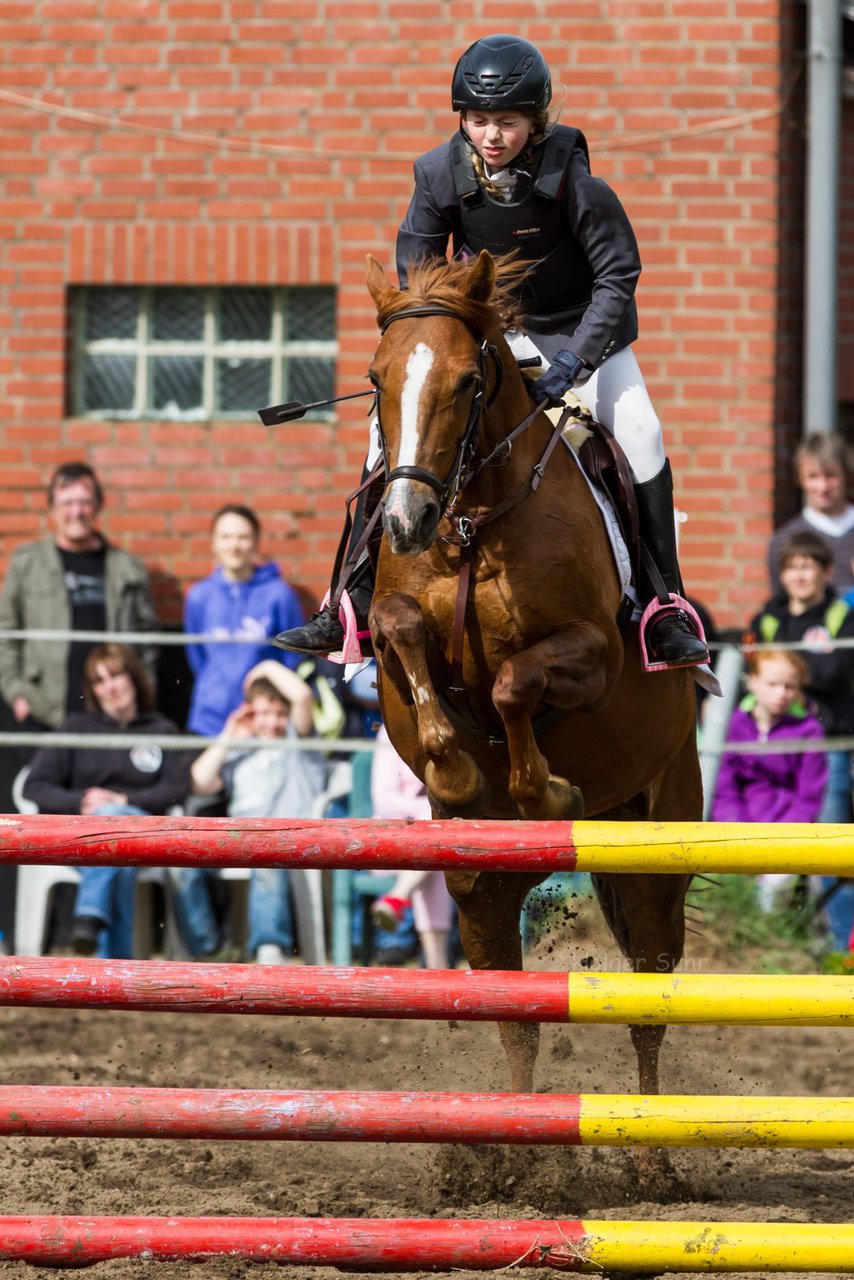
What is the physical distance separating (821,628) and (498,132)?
4300 millimetres

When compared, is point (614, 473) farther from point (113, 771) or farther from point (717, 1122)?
point (113, 771)

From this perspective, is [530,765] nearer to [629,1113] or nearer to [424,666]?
[424,666]

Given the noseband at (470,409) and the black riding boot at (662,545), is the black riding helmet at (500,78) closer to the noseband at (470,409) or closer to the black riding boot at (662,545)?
the noseband at (470,409)

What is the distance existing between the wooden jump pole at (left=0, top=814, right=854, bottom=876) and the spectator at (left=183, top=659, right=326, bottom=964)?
4220 millimetres

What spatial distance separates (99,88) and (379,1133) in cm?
738

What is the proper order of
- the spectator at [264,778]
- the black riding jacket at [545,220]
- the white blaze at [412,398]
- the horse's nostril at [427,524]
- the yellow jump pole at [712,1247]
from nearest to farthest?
1. the yellow jump pole at [712,1247]
2. the horse's nostril at [427,524]
3. the white blaze at [412,398]
4. the black riding jacket at [545,220]
5. the spectator at [264,778]

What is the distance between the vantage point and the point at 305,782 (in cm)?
838

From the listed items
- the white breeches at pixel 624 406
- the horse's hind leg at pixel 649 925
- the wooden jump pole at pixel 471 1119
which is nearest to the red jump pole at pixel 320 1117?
the wooden jump pole at pixel 471 1119

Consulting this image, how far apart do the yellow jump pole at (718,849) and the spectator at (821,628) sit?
14.9 feet

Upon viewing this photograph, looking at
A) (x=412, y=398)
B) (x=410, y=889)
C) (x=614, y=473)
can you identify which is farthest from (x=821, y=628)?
(x=412, y=398)

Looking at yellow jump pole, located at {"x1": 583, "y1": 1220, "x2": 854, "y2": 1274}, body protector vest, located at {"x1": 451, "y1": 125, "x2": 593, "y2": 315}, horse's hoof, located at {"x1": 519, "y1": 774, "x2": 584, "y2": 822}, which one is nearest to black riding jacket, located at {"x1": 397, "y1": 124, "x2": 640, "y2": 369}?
body protector vest, located at {"x1": 451, "y1": 125, "x2": 593, "y2": 315}

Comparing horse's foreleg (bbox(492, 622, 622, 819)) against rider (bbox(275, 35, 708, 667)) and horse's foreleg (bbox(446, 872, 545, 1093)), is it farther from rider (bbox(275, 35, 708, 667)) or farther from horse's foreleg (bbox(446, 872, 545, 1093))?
horse's foreleg (bbox(446, 872, 545, 1093))

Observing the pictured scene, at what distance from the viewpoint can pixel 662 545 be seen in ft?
17.1

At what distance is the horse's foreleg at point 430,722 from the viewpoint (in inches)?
172
